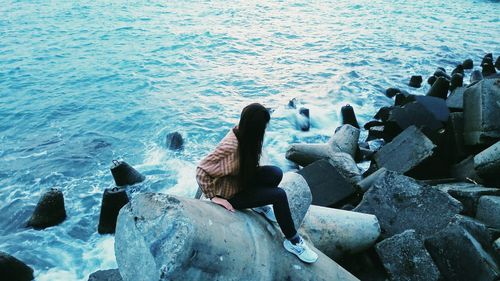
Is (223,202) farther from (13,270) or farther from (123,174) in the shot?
(123,174)

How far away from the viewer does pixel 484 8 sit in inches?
963

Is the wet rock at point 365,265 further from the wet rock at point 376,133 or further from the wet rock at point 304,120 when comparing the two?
the wet rock at point 304,120

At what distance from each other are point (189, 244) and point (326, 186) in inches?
139

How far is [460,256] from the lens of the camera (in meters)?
4.02

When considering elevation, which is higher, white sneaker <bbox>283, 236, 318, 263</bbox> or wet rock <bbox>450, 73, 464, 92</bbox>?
white sneaker <bbox>283, 236, 318, 263</bbox>

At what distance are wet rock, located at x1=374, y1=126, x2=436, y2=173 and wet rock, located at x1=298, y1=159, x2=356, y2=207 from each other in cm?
111

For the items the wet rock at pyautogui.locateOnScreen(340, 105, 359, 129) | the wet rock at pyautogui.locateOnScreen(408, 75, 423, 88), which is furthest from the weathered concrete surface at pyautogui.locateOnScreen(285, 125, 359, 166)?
the wet rock at pyautogui.locateOnScreen(408, 75, 423, 88)

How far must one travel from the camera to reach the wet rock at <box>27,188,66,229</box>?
257 inches

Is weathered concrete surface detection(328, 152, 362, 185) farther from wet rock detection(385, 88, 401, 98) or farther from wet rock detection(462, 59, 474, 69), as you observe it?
wet rock detection(462, 59, 474, 69)

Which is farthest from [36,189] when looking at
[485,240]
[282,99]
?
[485,240]

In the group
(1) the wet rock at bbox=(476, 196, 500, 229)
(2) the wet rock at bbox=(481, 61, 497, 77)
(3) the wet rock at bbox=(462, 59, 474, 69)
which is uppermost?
(1) the wet rock at bbox=(476, 196, 500, 229)

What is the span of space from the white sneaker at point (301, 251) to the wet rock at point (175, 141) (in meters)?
5.94

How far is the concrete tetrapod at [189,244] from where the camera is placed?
2.70 m

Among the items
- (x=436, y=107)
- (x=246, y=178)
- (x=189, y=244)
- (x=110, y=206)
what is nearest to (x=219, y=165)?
(x=246, y=178)
